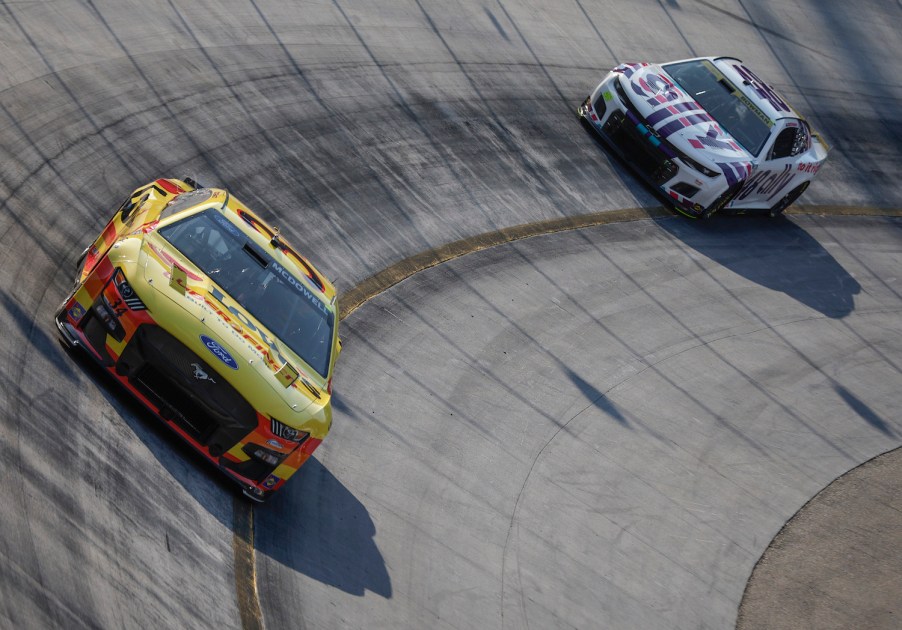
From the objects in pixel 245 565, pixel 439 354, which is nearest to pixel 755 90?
pixel 439 354

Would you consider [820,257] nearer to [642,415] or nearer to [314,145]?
[642,415]

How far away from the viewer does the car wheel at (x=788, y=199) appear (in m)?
16.8

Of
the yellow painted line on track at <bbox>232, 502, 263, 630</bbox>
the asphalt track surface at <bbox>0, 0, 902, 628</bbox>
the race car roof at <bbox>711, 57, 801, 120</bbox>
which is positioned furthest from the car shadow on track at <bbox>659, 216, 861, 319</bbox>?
the yellow painted line on track at <bbox>232, 502, 263, 630</bbox>

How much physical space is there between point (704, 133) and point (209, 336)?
959 cm

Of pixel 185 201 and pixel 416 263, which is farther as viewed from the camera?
pixel 416 263

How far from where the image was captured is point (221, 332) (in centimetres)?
808

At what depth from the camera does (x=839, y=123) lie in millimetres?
20828

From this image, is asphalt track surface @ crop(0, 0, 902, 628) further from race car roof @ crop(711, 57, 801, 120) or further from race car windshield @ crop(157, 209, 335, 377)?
race car roof @ crop(711, 57, 801, 120)

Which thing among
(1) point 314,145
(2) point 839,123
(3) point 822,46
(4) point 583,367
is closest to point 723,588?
(4) point 583,367

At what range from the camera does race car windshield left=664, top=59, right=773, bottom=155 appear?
51.7 ft

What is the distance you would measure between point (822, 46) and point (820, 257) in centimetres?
819

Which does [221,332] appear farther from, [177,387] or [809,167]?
[809,167]

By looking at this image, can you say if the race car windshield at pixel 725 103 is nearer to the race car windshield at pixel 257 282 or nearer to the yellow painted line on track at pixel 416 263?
the yellow painted line on track at pixel 416 263

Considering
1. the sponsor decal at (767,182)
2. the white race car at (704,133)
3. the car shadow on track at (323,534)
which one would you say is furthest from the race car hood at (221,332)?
the sponsor decal at (767,182)
